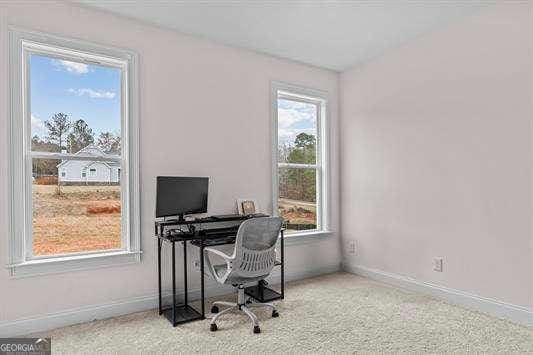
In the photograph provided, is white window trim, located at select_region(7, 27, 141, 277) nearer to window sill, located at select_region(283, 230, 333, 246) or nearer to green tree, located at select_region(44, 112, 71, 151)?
green tree, located at select_region(44, 112, 71, 151)

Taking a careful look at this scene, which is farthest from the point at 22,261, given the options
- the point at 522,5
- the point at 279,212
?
the point at 522,5

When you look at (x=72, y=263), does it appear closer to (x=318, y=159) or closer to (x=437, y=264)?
(x=318, y=159)

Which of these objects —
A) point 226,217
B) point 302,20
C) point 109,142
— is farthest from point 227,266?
point 302,20

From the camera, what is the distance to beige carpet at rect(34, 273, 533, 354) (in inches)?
96.3

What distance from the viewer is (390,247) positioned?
156 inches

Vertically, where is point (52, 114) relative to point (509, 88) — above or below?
below

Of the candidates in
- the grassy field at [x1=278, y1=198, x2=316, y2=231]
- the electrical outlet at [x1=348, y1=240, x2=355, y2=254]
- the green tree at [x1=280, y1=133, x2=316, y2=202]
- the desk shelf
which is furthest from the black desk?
the electrical outlet at [x1=348, y1=240, x2=355, y2=254]

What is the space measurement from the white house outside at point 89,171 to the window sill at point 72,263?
65cm

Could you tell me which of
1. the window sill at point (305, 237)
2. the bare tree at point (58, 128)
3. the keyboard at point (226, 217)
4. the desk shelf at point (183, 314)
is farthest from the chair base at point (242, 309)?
the bare tree at point (58, 128)

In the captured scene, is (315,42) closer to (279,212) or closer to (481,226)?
(279,212)

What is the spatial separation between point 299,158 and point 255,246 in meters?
1.86

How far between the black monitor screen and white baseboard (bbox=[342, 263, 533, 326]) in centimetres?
226

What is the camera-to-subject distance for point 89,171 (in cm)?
306

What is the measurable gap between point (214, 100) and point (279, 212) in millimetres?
1531
